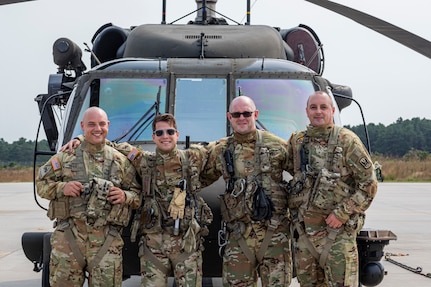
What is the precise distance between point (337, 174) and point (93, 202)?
145 cm

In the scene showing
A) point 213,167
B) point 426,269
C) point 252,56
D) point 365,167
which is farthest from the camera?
point 426,269

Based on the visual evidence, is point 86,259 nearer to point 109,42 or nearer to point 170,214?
point 170,214

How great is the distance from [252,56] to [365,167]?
257 cm

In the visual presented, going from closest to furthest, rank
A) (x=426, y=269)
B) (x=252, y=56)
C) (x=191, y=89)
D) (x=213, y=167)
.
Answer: (x=213, y=167), (x=191, y=89), (x=252, y=56), (x=426, y=269)

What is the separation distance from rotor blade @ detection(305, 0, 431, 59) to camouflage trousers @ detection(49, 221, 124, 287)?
2378mm

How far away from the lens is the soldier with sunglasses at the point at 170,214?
4227mm

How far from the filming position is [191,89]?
214 inches

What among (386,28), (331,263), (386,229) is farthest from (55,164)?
(386,229)

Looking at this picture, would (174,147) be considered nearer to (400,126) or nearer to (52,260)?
(52,260)

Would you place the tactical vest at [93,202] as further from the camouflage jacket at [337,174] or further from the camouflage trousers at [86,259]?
the camouflage jacket at [337,174]

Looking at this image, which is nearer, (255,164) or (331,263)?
(331,263)

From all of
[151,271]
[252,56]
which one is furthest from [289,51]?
[151,271]

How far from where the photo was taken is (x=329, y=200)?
4.16m

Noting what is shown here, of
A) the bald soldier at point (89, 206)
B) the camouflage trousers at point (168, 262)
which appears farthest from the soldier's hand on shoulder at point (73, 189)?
the camouflage trousers at point (168, 262)
